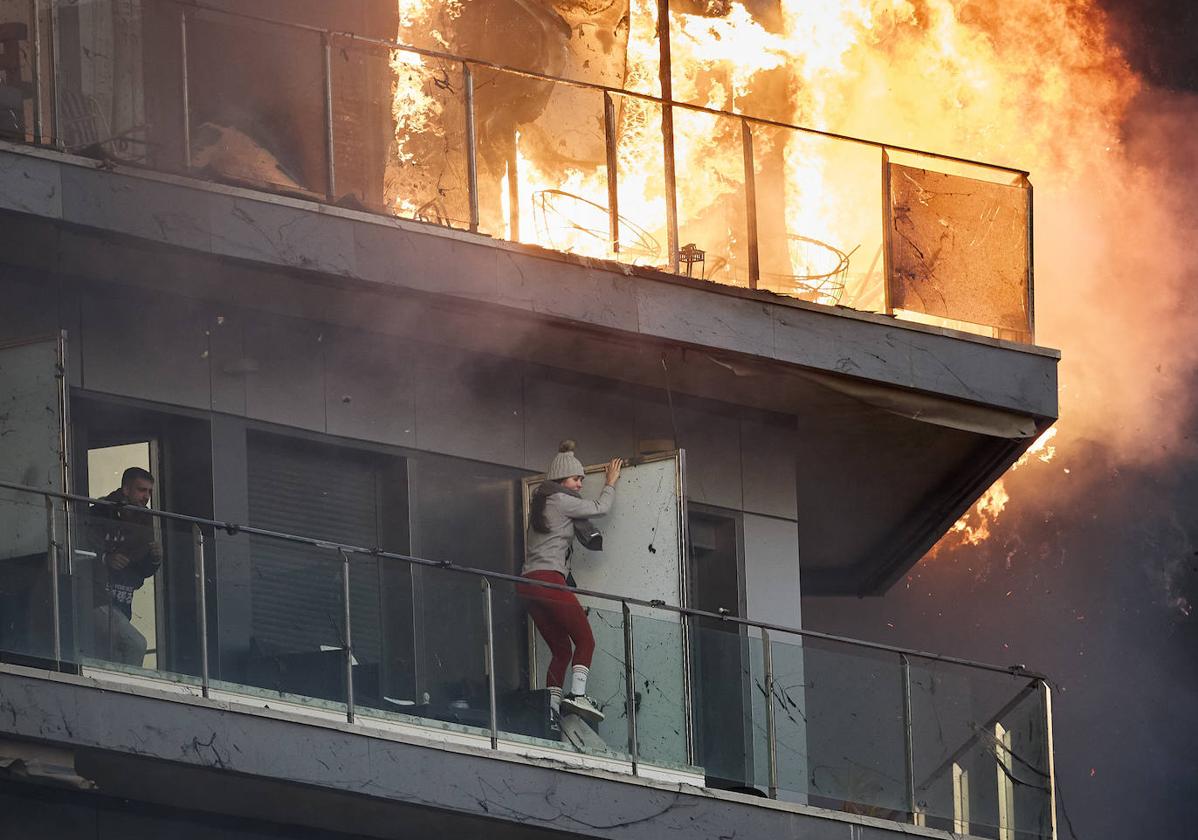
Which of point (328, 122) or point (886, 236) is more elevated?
point (328, 122)

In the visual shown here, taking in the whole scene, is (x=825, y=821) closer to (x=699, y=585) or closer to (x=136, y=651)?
(x=699, y=585)

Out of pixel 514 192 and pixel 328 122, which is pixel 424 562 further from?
pixel 514 192

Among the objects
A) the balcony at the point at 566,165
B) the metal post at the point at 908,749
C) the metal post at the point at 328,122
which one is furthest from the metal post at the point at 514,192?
the metal post at the point at 908,749

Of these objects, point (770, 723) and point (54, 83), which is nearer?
point (54, 83)

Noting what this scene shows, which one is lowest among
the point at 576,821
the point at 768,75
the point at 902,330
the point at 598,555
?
the point at 576,821

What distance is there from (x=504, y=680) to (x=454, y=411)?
10.00 ft

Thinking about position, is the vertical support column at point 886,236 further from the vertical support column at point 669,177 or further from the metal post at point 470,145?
the metal post at point 470,145

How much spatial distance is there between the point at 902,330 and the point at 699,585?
2.44 metres

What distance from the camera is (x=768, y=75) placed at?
24188 mm

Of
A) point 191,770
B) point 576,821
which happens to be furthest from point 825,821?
point 191,770

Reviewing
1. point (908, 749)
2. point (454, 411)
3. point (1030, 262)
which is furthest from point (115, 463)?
point (1030, 262)

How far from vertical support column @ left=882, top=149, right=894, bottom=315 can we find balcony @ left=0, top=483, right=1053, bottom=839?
7.98 ft

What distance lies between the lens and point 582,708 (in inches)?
687

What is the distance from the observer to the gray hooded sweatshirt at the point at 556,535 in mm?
18234
